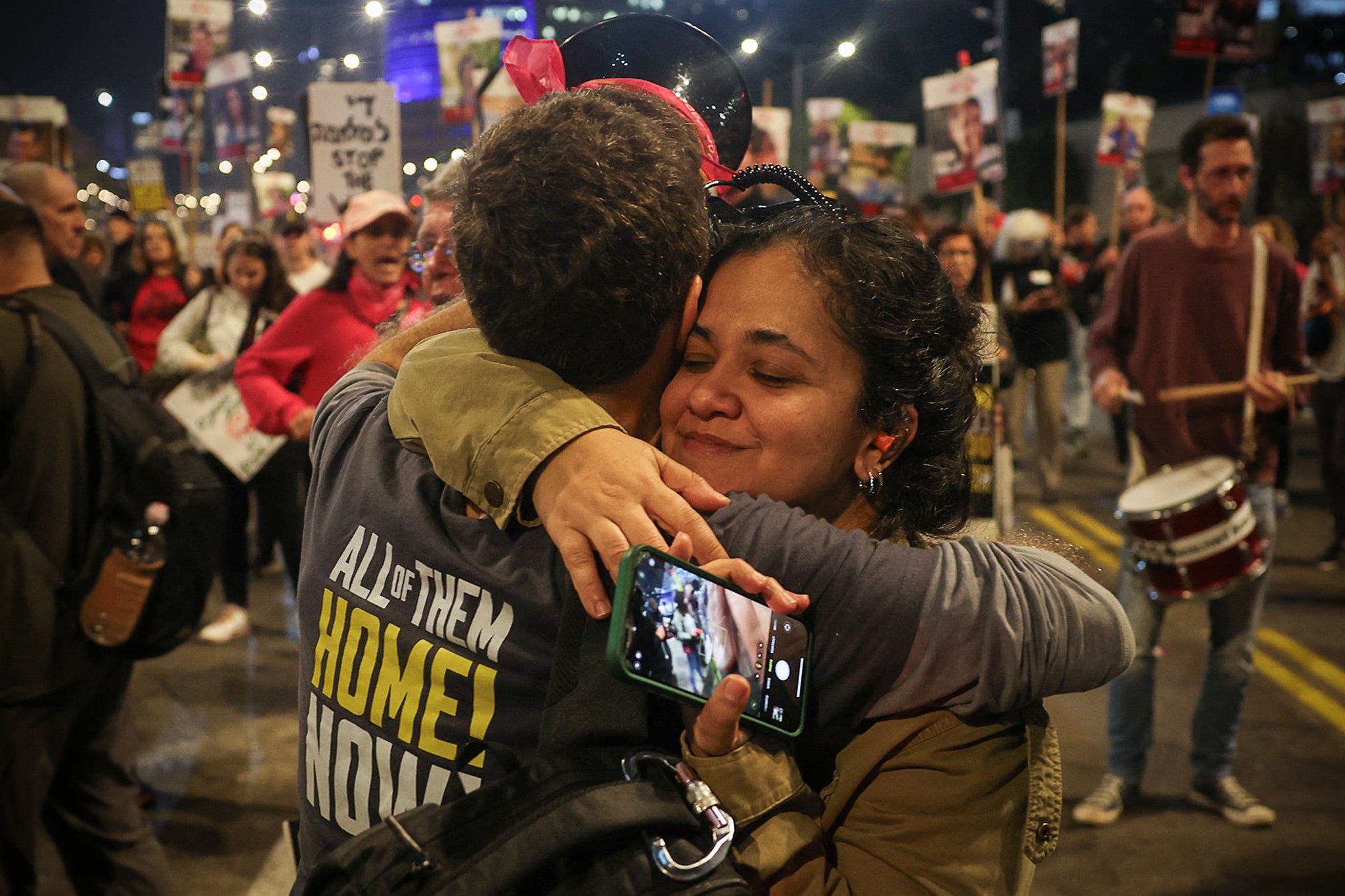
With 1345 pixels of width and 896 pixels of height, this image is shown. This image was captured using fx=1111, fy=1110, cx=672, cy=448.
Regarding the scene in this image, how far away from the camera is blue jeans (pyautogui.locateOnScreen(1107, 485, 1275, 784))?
4309mm

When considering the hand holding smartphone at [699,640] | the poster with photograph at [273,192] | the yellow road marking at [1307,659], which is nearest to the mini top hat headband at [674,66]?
the hand holding smartphone at [699,640]

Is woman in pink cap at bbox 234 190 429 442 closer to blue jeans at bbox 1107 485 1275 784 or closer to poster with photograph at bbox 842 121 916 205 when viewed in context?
blue jeans at bbox 1107 485 1275 784

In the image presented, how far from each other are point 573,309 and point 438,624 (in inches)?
15.9

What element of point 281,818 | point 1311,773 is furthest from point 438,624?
point 1311,773

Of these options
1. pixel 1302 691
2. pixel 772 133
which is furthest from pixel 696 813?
pixel 772 133

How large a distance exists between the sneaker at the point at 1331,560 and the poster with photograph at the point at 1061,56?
633cm

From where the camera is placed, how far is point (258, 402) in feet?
17.2

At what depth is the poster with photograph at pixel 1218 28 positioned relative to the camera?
9227mm


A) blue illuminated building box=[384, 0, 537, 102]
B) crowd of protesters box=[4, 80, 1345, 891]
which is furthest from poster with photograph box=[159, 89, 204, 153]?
blue illuminated building box=[384, 0, 537, 102]

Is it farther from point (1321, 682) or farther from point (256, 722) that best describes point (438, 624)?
point (1321, 682)

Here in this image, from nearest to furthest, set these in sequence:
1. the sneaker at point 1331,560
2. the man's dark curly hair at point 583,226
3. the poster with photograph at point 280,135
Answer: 1. the man's dark curly hair at point 583,226
2. the sneaker at point 1331,560
3. the poster with photograph at point 280,135

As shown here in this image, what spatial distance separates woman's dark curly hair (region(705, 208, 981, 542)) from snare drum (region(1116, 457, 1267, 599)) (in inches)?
107

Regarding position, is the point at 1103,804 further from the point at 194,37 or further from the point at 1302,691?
the point at 194,37

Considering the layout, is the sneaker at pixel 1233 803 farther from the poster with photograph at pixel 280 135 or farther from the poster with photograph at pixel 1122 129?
the poster with photograph at pixel 1122 129
